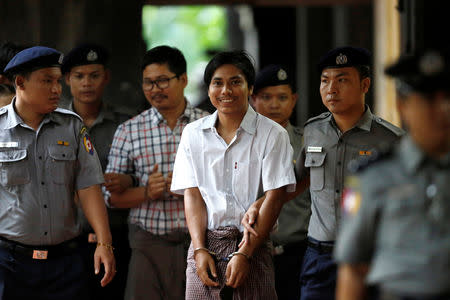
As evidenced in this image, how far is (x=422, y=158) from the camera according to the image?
107 inches

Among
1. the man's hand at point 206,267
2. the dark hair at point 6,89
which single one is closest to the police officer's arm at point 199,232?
the man's hand at point 206,267

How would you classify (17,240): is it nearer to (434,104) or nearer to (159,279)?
(159,279)

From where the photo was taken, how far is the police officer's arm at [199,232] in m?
4.10

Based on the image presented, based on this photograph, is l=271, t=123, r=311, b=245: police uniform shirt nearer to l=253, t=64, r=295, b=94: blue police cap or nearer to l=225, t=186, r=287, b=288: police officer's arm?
l=253, t=64, r=295, b=94: blue police cap

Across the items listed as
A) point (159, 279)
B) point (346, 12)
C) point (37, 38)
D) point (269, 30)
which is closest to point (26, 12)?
point (37, 38)

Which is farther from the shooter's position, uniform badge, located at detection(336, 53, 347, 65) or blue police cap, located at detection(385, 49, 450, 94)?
uniform badge, located at detection(336, 53, 347, 65)

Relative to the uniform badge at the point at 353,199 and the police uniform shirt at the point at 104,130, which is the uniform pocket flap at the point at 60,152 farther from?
the uniform badge at the point at 353,199

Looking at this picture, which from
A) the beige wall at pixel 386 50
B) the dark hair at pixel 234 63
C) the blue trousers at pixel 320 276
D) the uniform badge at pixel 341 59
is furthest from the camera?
the beige wall at pixel 386 50

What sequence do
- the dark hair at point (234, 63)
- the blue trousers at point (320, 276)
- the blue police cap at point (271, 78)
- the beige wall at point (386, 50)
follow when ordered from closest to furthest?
the blue trousers at point (320, 276) < the dark hair at point (234, 63) < the blue police cap at point (271, 78) < the beige wall at point (386, 50)

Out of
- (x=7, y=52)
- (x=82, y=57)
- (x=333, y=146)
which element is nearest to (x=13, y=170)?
(x=7, y=52)

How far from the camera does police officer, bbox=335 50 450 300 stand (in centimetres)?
264

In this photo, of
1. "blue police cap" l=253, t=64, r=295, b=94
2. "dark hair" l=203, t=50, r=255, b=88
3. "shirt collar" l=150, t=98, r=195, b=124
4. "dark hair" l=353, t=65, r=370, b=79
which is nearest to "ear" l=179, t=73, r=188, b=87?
"shirt collar" l=150, t=98, r=195, b=124

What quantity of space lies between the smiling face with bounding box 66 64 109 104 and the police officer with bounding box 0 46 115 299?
90cm

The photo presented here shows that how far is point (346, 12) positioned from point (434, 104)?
8981 mm
